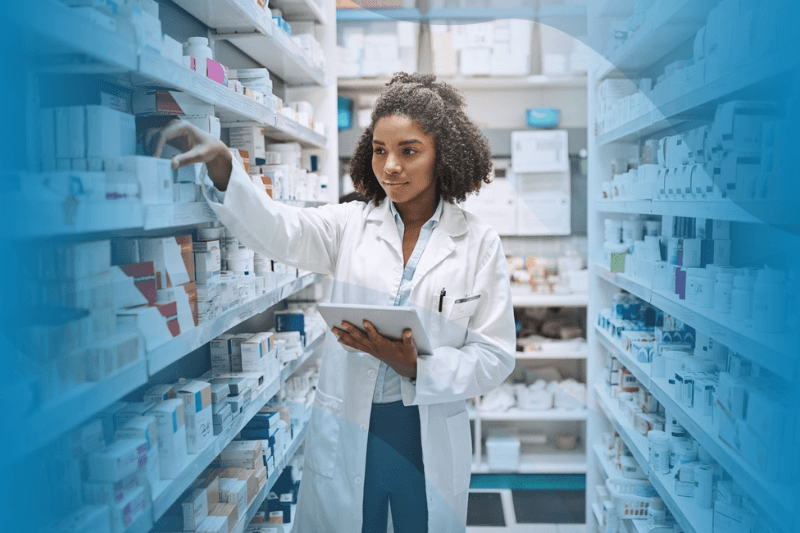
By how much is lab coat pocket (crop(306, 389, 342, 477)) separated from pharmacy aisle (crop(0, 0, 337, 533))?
0.21 m

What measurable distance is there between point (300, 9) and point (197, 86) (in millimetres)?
1560

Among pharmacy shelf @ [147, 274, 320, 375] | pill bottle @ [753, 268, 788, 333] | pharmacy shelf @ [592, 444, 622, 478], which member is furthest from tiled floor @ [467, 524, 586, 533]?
pill bottle @ [753, 268, 788, 333]

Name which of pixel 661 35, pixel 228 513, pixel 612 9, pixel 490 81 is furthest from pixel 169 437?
pixel 490 81

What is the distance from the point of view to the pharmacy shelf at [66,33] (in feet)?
2.43

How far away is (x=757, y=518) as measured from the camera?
1473 mm

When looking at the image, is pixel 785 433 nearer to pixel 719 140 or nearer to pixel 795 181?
pixel 795 181

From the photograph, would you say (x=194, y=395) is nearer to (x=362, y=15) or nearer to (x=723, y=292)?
(x=723, y=292)

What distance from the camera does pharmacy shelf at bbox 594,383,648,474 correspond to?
2201mm

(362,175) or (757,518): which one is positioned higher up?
(362,175)

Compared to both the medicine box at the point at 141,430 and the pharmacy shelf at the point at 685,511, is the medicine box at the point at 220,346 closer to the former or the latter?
the medicine box at the point at 141,430

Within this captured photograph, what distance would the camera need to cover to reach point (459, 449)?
171 cm

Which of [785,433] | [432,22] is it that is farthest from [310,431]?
[432,22]

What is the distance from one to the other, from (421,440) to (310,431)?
0.35 meters

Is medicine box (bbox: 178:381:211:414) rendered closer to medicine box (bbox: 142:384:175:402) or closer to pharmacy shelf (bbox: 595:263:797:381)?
medicine box (bbox: 142:384:175:402)
